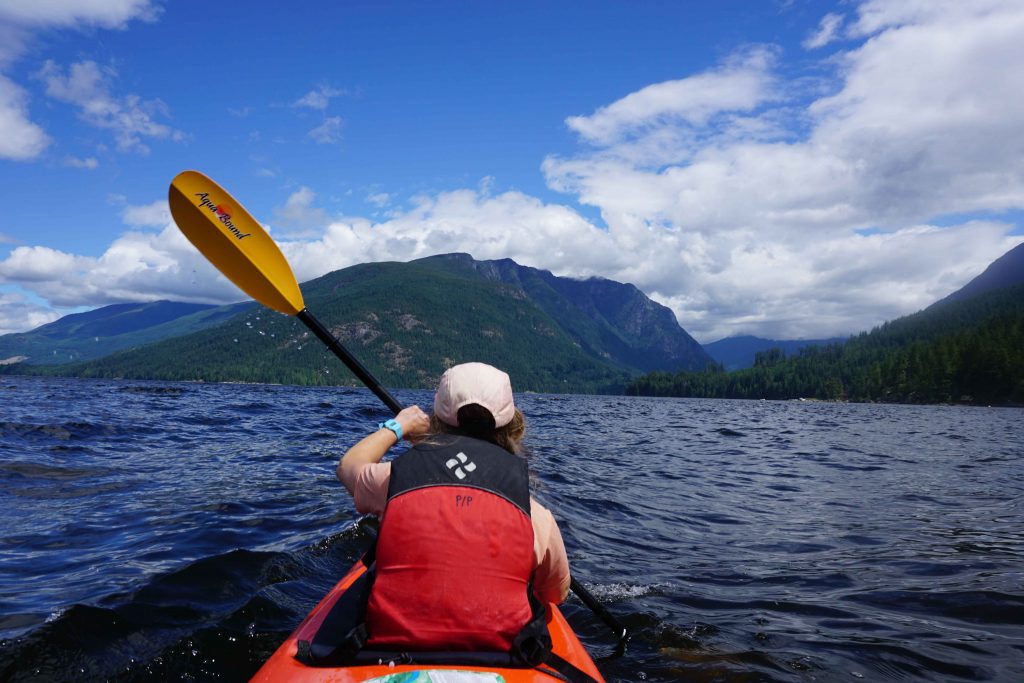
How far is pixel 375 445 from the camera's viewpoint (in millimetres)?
3656

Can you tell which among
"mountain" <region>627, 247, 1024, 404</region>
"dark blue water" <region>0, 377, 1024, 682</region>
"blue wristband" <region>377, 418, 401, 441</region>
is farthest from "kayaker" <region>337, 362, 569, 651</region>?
"mountain" <region>627, 247, 1024, 404</region>

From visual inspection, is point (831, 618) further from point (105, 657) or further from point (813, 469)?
point (813, 469)

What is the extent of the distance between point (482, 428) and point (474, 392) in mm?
238

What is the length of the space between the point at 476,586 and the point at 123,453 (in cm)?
1524

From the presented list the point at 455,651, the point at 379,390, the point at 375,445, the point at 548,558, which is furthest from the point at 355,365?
the point at 455,651

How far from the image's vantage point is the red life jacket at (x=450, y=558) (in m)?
3.10

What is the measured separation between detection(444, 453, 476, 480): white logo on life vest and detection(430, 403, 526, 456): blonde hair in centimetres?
30

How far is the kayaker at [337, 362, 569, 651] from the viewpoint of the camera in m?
3.10

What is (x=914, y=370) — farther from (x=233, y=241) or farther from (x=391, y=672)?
(x=391, y=672)

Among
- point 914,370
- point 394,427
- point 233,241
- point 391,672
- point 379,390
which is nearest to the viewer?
point 391,672

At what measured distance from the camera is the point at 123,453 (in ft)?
48.4

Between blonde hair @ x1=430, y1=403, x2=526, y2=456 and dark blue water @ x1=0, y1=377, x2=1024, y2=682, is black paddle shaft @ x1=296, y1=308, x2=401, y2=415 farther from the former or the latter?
dark blue water @ x1=0, y1=377, x2=1024, y2=682

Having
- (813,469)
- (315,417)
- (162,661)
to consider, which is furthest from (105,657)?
(315,417)

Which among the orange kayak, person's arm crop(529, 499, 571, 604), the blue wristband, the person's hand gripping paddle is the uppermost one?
the person's hand gripping paddle
